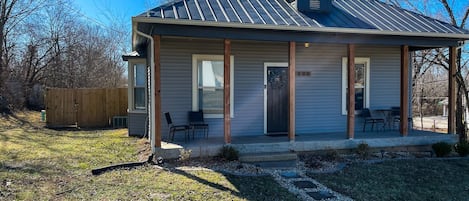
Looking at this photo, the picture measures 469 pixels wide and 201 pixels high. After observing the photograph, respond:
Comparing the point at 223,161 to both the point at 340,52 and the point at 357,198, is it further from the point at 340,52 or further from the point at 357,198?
the point at 340,52

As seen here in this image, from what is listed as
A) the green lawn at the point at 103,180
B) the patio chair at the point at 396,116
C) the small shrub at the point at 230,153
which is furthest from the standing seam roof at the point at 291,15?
the green lawn at the point at 103,180

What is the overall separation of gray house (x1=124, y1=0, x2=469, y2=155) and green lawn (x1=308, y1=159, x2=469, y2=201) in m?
1.43

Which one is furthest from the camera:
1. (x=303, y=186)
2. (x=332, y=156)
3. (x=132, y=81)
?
(x=132, y=81)

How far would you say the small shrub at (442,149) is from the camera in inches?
297

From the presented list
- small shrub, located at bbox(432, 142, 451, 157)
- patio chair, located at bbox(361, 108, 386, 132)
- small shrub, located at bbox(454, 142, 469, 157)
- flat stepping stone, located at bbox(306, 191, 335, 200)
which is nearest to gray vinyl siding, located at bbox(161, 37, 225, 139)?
flat stepping stone, located at bbox(306, 191, 335, 200)

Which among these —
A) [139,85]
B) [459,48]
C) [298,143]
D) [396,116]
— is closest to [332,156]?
[298,143]

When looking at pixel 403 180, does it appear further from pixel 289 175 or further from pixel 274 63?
pixel 274 63

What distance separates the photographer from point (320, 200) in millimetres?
4582

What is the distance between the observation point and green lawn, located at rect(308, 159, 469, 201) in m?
4.92

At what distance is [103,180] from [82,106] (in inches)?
348

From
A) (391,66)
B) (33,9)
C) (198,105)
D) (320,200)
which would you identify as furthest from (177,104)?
(33,9)

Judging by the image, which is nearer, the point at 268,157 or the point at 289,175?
the point at 289,175

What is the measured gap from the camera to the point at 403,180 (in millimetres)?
5652

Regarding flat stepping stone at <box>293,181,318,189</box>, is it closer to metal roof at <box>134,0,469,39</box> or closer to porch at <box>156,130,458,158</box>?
porch at <box>156,130,458,158</box>
